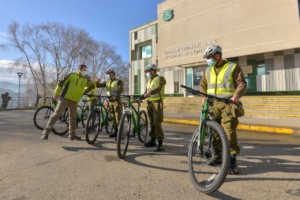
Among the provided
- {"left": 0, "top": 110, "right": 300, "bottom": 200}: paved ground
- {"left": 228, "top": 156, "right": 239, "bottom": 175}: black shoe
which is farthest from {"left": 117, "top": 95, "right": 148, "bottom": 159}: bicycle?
{"left": 228, "top": 156, "right": 239, "bottom": 175}: black shoe

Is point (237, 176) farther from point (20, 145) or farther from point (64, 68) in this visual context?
point (64, 68)

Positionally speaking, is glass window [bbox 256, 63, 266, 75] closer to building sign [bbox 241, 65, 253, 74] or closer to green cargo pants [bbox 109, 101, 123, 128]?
building sign [bbox 241, 65, 253, 74]

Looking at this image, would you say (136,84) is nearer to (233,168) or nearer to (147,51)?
(147,51)

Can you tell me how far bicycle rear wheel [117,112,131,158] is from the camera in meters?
4.29

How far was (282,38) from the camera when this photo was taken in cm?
1797

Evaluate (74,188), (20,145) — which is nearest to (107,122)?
(20,145)

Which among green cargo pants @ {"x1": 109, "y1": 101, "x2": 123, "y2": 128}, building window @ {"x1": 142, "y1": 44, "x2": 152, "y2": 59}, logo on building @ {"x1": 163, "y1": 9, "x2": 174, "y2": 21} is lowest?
green cargo pants @ {"x1": 109, "y1": 101, "x2": 123, "y2": 128}

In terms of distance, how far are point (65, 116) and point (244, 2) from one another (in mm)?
19167

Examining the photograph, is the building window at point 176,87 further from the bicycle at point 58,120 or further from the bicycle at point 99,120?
the bicycle at point 99,120

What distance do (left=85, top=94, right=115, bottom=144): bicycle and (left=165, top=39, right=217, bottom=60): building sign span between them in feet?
59.6

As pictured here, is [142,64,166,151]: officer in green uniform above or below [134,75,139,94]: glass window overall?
below

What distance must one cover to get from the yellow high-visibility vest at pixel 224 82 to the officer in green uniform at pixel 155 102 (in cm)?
170

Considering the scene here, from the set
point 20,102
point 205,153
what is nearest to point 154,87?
point 205,153

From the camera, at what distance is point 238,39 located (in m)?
20.6
